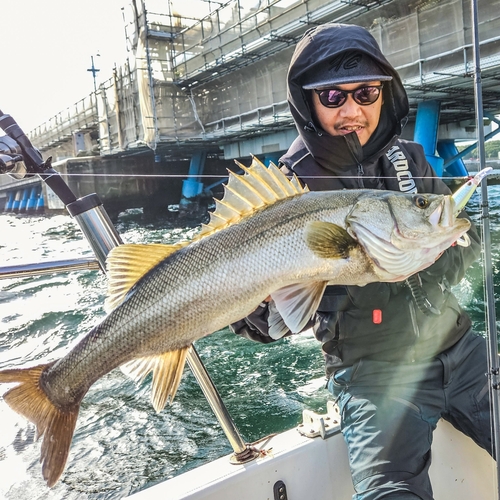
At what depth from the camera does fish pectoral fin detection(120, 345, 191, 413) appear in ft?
5.82

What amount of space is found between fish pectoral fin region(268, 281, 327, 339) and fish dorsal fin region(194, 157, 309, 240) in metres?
0.38

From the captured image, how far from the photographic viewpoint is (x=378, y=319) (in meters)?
2.30

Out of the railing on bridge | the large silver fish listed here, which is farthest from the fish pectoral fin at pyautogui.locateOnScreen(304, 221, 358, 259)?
the railing on bridge

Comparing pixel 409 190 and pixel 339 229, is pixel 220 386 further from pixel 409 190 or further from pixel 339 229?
pixel 339 229

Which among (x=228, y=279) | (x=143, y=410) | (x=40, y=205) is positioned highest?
(x=40, y=205)

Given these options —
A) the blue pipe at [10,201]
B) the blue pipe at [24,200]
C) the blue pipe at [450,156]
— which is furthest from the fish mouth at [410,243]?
the blue pipe at [10,201]

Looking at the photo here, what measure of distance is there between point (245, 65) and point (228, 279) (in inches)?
836

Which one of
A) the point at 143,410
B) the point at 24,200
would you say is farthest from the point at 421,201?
the point at 24,200

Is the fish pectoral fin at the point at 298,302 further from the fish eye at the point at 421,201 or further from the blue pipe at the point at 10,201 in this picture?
the blue pipe at the point at 10,201

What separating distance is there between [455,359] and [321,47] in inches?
74.2

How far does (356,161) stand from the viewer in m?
2.58

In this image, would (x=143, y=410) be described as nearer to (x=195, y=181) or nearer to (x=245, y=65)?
(x=245, y=65)

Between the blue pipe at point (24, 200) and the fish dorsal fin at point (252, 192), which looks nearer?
the fish dorsal fin at point (252, 192)

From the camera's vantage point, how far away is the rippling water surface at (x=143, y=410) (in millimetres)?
3646
